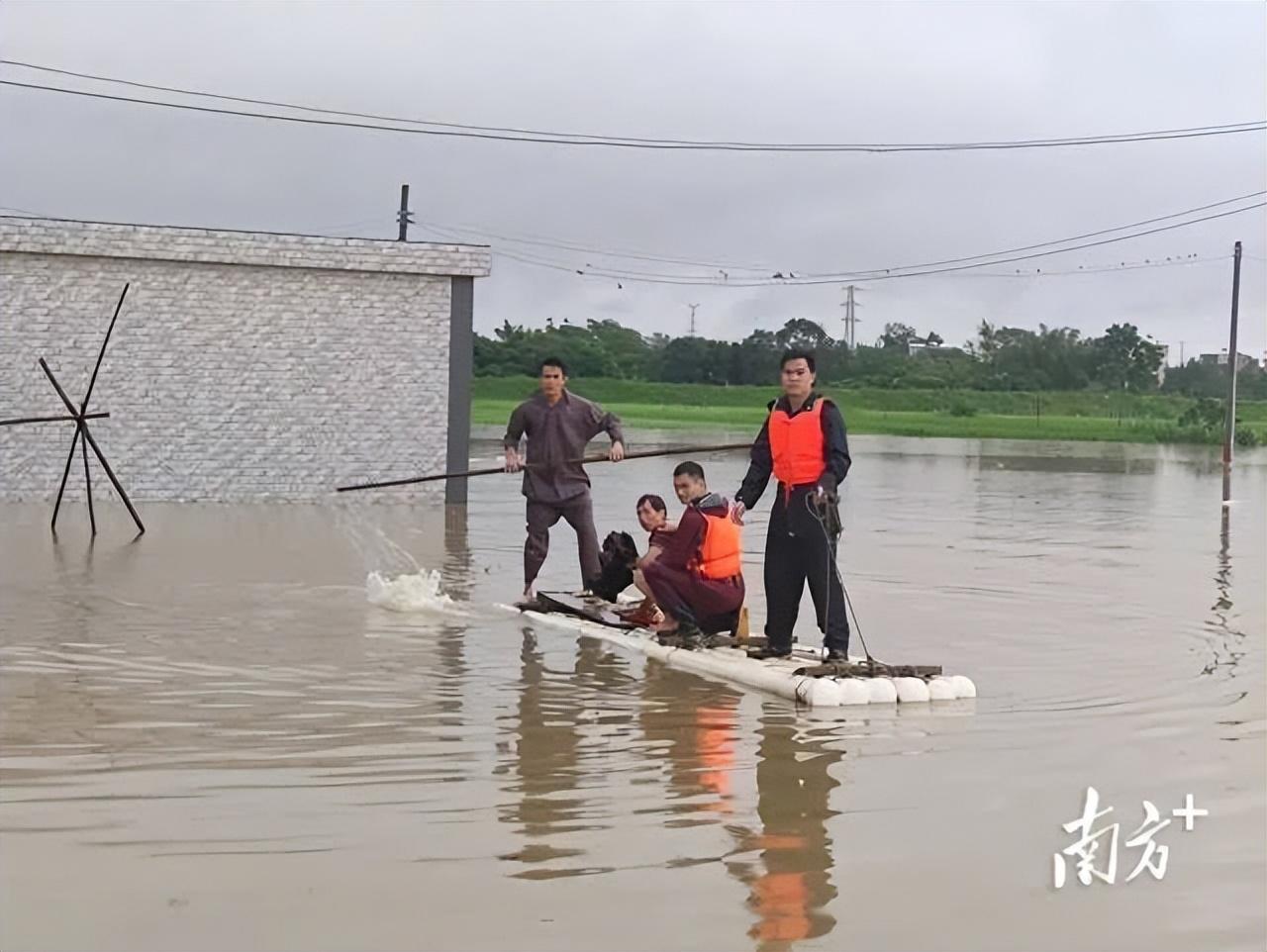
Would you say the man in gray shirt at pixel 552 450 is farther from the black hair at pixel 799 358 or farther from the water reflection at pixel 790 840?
the water reflection at pixel 790 840

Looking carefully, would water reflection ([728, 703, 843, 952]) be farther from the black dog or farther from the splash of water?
the splash of water

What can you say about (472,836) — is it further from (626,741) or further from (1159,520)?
(1159,520)

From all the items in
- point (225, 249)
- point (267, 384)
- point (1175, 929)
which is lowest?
point (1175, 929)

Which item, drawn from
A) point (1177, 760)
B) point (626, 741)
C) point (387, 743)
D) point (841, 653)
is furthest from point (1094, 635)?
point (387, 743)

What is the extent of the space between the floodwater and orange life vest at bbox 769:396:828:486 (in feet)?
3.99

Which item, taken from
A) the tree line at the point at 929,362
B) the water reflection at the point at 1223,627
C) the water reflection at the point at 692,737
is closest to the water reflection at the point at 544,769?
the water reflection at the point at 692,737

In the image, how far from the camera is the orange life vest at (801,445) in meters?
9.14

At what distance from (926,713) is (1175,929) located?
3.14 metres

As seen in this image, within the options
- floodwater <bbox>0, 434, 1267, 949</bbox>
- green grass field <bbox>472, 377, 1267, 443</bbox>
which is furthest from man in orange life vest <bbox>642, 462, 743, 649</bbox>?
green grass field <bbox>472, 377, 1267, 443</bbox>

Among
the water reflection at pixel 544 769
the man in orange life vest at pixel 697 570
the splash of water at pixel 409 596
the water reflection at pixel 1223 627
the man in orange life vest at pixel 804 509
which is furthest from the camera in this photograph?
the splash of water at pixel 409 596

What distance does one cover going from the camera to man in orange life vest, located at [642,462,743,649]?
31.9 ft

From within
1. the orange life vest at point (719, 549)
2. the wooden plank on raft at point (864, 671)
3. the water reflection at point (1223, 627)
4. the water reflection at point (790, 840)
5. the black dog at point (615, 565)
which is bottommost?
the water reflection at point (790, 840)

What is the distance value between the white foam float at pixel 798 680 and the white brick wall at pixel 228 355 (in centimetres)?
1259

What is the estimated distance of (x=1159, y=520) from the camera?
22.6m
